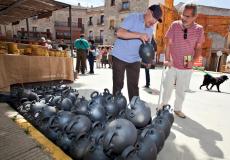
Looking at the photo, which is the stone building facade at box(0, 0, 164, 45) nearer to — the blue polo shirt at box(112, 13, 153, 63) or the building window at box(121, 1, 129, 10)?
the building window at box(121, 1, 129, 10)

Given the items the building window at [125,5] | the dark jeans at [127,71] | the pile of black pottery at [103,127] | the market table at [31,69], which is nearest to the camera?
the pile of black pottery at [103,127]

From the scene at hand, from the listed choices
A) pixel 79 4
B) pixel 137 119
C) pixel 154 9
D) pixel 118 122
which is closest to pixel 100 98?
pixel 137 119

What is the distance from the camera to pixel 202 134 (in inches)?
115

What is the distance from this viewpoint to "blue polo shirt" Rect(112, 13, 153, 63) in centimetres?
273

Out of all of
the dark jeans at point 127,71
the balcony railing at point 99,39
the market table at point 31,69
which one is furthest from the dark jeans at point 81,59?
the balcony railing at point 99,39

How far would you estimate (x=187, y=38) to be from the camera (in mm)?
3240

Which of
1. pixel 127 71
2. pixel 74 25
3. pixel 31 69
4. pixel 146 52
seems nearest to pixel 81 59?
pixel 31 69

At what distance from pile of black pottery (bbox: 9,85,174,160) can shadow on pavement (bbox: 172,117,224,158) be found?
0.60 metres

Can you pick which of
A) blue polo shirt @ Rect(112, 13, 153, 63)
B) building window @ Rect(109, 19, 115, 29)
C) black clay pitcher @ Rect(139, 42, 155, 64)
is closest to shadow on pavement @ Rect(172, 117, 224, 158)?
black clay pitcher @ Rect(139, 42, 155, 64)

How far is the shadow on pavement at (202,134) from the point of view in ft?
7.96

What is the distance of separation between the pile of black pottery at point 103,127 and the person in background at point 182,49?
1039 millimetres

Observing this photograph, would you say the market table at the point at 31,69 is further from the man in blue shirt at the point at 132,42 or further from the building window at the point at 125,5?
the building window at the point at 125,5

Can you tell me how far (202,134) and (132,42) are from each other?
1627 millimetres

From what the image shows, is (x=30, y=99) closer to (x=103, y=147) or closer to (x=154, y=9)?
(x=103, y=147)
